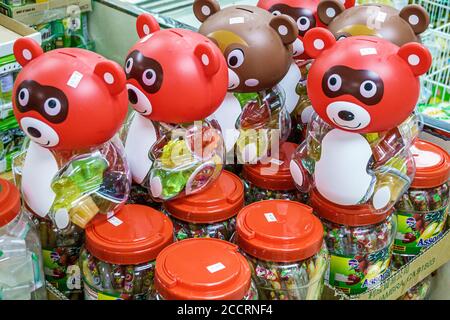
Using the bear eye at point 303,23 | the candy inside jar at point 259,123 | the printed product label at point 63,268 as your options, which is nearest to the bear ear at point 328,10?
the bear eye at point 303,23

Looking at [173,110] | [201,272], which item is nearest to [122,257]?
[201,272]

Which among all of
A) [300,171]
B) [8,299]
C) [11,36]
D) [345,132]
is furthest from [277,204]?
[11,36]

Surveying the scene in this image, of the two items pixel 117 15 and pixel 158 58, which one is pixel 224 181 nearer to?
pixel 158 58

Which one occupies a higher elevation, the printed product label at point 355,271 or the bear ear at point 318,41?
the bear ear at point 318,41

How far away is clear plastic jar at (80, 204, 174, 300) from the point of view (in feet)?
4.18

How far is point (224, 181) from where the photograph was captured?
4.93 ft

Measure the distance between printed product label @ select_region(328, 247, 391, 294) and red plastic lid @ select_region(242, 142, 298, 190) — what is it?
218mm

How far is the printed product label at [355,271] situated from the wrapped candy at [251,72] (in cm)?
32

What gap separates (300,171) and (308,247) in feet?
0.73

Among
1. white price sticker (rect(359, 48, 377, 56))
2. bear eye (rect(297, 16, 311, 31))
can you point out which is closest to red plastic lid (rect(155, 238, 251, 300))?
white price sticker (rect(359, 48, 377, 56))

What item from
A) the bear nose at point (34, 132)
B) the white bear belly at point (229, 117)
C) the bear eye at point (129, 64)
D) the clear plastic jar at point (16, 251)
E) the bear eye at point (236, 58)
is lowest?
the clear plastic jar at point (16, 251)

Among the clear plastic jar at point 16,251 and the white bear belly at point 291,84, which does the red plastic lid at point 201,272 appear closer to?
the clear plastic jar at point 16,251

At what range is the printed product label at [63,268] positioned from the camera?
4.65 ft

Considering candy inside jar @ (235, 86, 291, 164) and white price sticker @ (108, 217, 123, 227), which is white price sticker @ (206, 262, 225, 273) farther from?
candy inside jar @ (235, 86, 291, 164)
